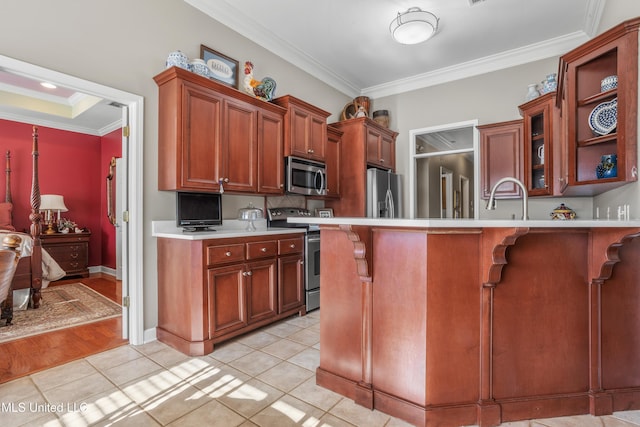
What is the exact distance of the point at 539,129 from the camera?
3.52m

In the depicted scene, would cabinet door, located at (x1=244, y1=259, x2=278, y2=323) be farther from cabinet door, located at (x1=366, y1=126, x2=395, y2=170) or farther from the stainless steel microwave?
cabinet door, located at (x1=366, y1=126, x2=395, y2=170)

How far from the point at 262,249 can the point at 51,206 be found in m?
4.27

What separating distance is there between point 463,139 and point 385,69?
2.44 meters

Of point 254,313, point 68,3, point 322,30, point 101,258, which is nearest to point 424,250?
point 254,313

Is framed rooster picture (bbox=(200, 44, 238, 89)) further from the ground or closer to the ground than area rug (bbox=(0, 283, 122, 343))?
further from the ground

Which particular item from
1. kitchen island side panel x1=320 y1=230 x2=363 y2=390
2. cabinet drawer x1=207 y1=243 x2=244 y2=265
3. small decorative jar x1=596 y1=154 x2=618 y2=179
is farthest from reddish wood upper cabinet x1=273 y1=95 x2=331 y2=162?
small decorative jar x1=596 y1=154 x2=618 y2=179

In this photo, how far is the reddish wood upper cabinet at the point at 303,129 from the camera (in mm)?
3461

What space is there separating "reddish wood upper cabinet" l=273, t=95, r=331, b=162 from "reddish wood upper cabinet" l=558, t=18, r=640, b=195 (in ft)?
7.69

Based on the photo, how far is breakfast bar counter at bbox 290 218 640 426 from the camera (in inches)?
61.9

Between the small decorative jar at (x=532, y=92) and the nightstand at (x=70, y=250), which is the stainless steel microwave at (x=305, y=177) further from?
the nightstand at (x=70, y=250)

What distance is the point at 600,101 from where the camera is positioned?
7.20 ft

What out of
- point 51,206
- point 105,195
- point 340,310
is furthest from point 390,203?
point 51,206

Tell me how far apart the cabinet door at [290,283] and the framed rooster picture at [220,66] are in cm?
185

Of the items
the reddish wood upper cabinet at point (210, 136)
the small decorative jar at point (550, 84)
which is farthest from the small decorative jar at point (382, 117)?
the reddish wood upper cabinet at point (210, 136)
